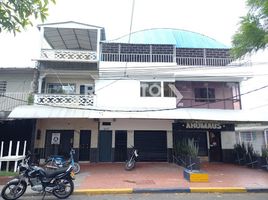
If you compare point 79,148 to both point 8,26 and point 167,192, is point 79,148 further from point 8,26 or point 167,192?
point 8,26

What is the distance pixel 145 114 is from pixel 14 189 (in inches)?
325

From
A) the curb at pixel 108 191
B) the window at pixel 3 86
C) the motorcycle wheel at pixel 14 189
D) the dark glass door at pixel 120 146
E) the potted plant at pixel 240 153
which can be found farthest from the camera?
the dark glass door at pixel 120 146

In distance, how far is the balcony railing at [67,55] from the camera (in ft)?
50.0

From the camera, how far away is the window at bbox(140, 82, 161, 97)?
16.0m

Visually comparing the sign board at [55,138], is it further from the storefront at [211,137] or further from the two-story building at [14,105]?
the storefront at [211,137]

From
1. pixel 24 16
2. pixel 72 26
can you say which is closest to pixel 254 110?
pixel 72 26

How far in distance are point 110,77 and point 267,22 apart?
1087 centimetres

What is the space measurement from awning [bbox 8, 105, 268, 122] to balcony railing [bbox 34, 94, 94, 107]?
485mm

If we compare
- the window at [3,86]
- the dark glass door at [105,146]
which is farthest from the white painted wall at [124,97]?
the window at [3,86]

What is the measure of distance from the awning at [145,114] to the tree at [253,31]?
730 centimetres

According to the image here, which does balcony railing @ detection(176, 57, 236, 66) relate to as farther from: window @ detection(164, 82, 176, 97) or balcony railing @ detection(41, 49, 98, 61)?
balcony railing @ detection(41, 49, 98, 61)

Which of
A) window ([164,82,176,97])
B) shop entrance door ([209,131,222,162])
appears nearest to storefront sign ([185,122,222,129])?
shop entrance door ([209,131,222,162])

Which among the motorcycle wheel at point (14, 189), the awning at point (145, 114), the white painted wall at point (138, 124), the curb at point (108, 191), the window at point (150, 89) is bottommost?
the curb at point (108, 191)

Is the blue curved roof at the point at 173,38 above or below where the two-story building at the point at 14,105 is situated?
above
